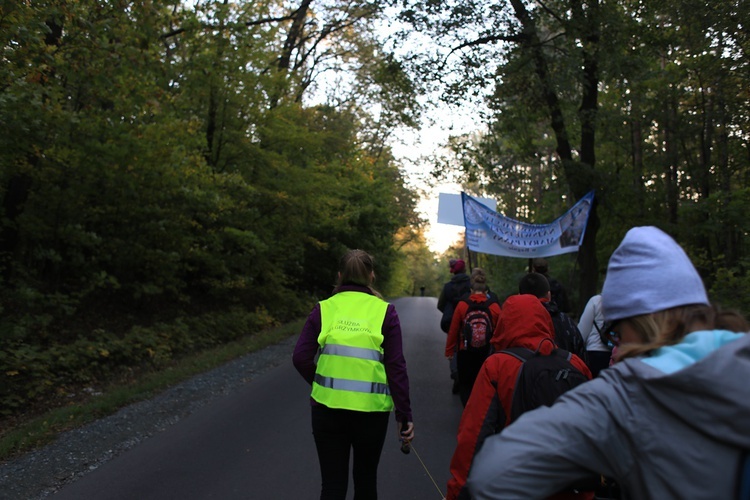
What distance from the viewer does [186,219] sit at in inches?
514

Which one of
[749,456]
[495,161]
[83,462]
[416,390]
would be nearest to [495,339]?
[749,456]

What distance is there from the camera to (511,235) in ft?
35.8

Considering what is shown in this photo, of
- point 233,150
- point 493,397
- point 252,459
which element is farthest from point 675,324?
point 233,150

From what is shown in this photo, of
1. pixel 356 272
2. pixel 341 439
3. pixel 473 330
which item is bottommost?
pixel 341 439

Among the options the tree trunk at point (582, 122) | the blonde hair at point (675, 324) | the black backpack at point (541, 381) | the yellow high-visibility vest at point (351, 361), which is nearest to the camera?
the blonde hair at point (675, 324)

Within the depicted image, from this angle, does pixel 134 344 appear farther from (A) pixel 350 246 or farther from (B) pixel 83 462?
(A) pixel 350 246

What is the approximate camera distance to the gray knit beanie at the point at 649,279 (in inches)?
56.4

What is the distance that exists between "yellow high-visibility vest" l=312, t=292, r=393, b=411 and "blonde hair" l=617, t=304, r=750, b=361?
6.53 feet

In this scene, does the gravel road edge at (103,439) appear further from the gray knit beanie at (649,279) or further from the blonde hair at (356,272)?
the gray knit beanie at (649,279)

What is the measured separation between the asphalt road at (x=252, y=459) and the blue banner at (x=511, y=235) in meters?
3.28

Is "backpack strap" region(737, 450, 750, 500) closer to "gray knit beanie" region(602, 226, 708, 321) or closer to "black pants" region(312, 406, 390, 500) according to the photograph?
"gray knit beanie" region(602, 226, 708, 321)

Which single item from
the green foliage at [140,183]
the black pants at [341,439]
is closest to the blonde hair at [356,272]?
the black pants at [341,439]

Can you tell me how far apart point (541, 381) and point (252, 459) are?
3839 mm

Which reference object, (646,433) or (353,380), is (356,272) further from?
(646,433)
